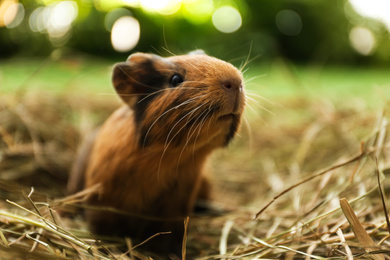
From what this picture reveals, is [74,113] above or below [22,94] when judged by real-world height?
below

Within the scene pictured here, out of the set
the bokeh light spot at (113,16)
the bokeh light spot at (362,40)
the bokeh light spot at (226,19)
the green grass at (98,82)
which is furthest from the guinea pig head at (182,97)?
the bokeh light spot at (362,40)

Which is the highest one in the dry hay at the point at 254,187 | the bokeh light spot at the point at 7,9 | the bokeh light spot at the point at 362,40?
the bokeh light spot at the point at 7,9

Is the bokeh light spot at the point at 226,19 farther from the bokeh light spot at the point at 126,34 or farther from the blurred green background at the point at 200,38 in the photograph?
the bokeh light spot at the point at 126,34

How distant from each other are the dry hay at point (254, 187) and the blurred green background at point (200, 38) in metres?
0.46

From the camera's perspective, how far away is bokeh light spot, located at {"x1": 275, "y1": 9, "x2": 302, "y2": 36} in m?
6.90

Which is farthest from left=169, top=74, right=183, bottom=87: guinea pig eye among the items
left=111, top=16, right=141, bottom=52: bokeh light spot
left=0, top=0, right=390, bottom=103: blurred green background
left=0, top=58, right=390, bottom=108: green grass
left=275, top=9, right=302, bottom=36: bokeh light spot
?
left=275, top=9, right=302, bottom=36: bokeh light spot

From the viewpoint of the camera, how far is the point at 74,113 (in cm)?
371

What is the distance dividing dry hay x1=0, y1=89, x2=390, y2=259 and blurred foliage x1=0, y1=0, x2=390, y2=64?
2.80 ft

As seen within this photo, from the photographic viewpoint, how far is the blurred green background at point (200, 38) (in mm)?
2932

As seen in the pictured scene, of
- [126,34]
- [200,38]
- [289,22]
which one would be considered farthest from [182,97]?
[289,22]

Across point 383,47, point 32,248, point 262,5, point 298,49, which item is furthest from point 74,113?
point 383,47

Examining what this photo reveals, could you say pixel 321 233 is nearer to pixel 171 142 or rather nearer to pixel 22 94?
pixel 171 142

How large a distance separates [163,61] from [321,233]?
115 centimetres

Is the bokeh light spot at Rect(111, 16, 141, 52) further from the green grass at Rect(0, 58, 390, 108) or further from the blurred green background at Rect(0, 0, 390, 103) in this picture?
the green grass at Rect(0, 58, 390, 108)
